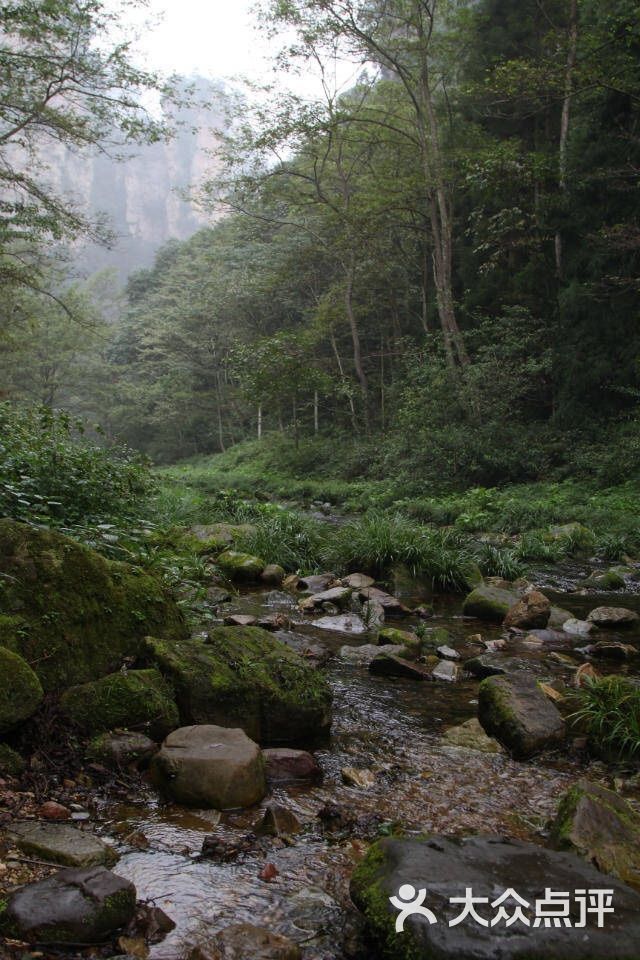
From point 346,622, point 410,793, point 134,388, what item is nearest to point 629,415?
point 346,622

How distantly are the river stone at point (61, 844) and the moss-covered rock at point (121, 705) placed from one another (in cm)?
69

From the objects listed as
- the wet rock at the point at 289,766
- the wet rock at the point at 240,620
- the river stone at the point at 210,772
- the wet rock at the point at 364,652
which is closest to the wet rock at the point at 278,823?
the river stone at the point at 210,772

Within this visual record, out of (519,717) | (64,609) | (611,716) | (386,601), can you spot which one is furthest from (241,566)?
(611,716)

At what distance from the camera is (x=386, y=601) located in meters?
7.53

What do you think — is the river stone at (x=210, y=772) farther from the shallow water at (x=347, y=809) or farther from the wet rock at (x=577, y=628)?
the wet rock at (x=577, y=628)

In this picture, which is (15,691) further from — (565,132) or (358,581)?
(565,132)

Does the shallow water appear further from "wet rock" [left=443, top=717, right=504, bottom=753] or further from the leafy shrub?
the leafy shrub

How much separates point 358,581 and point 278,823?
5632 mm

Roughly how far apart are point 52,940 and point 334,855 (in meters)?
1.16

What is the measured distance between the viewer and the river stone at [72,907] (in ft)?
6.32

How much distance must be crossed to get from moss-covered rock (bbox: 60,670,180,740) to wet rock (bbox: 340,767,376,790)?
95 cm

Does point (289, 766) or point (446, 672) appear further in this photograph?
point (446, 672)

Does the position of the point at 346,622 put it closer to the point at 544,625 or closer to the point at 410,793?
the point at 544,625

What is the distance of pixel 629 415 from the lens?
16.8 meters
